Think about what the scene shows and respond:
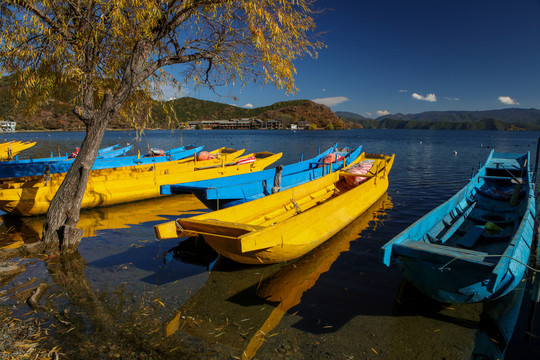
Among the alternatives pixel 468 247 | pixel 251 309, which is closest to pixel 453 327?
pixel 468 247

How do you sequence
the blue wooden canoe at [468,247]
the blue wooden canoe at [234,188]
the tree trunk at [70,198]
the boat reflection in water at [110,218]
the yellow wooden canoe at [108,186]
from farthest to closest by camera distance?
the yellow wooden canoe at [108,186]
the boat reflection in water at [110,218]
the blue wooden canoe at [234,188]
the tree trunk at [70,198]
the blue wooden canoe at [468,247]

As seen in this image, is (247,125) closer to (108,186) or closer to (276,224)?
(108,186)

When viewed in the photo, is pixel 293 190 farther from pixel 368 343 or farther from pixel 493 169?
pixel 493 169

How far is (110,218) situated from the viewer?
9.86 m

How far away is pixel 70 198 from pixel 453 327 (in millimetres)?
7890

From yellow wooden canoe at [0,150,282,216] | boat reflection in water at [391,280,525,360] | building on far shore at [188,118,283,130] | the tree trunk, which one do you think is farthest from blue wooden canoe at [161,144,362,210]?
building on far shore at [188,118,283,130]

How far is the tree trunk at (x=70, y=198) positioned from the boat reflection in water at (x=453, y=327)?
6.95 metres

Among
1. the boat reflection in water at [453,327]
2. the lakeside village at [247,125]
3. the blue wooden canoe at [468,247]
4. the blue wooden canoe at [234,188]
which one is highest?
the lakeside village at [247,125]

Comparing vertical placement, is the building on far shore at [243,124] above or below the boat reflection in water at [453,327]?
above

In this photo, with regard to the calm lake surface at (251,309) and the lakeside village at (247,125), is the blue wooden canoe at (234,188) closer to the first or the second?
the calm lake surface at (251,309)

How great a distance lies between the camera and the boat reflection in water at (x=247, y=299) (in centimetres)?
403

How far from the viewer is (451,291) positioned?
4035mm

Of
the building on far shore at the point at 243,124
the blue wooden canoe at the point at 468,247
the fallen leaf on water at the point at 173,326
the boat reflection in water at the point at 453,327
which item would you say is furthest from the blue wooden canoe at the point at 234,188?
the building on far shore at the point at 243,124

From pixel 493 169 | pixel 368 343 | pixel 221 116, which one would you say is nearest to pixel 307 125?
pixel 221 116
